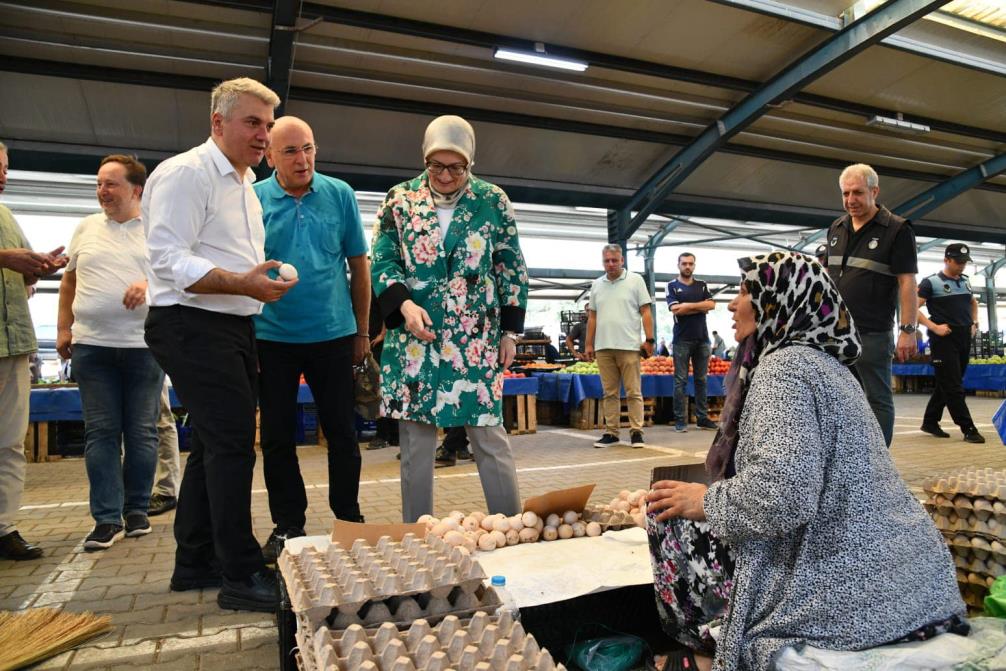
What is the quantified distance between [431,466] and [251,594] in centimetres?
81

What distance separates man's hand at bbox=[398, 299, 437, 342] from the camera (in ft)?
8.99

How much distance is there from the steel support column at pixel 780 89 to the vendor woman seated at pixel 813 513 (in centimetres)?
1022

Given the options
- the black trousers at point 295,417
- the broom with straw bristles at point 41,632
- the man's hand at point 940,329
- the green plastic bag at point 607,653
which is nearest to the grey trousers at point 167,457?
the black trousers at point 295,417

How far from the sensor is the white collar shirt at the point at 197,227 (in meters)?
2.47

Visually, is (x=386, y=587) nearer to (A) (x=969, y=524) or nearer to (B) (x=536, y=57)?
(A) (x=969, y=524)

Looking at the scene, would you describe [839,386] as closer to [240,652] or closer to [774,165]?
[240,652]

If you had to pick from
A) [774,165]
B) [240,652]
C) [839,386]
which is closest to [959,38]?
[774,165]

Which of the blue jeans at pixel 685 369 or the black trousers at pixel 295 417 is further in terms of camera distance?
the blue jeans at pixel 685 369

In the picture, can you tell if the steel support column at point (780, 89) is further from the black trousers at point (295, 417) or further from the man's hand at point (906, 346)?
the black trousers at point (295, 417)

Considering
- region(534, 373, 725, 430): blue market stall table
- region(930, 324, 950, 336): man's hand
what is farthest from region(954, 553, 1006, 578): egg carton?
region(534, 373, 725, 430): blue market stall table

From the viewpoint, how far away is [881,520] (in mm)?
1624

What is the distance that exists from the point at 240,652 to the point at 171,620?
46cm

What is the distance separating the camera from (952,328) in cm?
714

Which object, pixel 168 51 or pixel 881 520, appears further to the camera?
pixel 168 51
